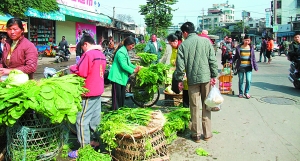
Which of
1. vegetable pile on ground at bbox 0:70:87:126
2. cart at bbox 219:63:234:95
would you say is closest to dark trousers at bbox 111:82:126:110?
vegetable pile on ground at bbox 0:70:87:126

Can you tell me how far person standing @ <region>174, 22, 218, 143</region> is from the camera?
14.9 feet

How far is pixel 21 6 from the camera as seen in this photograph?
15.8 m

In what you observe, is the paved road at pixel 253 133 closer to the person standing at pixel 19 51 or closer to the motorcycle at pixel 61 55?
the person standing at pixel 19 51

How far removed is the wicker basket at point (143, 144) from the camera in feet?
11.4

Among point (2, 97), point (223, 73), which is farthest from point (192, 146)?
point (223, 73)

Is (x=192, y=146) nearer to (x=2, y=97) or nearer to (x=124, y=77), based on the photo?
(x=124, y=77)

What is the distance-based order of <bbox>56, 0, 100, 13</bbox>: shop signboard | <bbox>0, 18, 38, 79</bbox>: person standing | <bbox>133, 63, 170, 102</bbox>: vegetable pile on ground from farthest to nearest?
<bbox>56, 0, 100, 13</bbox>: shop signboard < <bbox>133, 63, 170, 102</bbox>: vegetable pile on ground < <bbox>0, 18, 38, 79</bbox>: person standing

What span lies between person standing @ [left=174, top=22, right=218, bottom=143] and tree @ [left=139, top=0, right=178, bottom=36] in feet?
59.8

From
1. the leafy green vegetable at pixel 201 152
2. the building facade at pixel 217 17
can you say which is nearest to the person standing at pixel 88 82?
the leafy green vegetable at pixel 201 152

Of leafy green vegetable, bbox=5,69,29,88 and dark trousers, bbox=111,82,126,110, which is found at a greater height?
leafy green vegetable, bbox=5,69,29,88

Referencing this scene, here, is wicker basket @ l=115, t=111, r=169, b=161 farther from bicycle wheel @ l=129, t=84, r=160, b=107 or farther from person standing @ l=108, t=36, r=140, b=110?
bicycle wheel @ l=129, t=84, r=160, b=107

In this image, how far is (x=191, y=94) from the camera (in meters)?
4.71

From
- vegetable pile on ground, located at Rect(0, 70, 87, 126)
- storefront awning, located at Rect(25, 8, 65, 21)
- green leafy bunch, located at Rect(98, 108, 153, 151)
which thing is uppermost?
storefront awning, located at Rect(25, 8, 65, 21)

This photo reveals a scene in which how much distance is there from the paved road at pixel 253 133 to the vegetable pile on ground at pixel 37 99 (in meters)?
1.87
